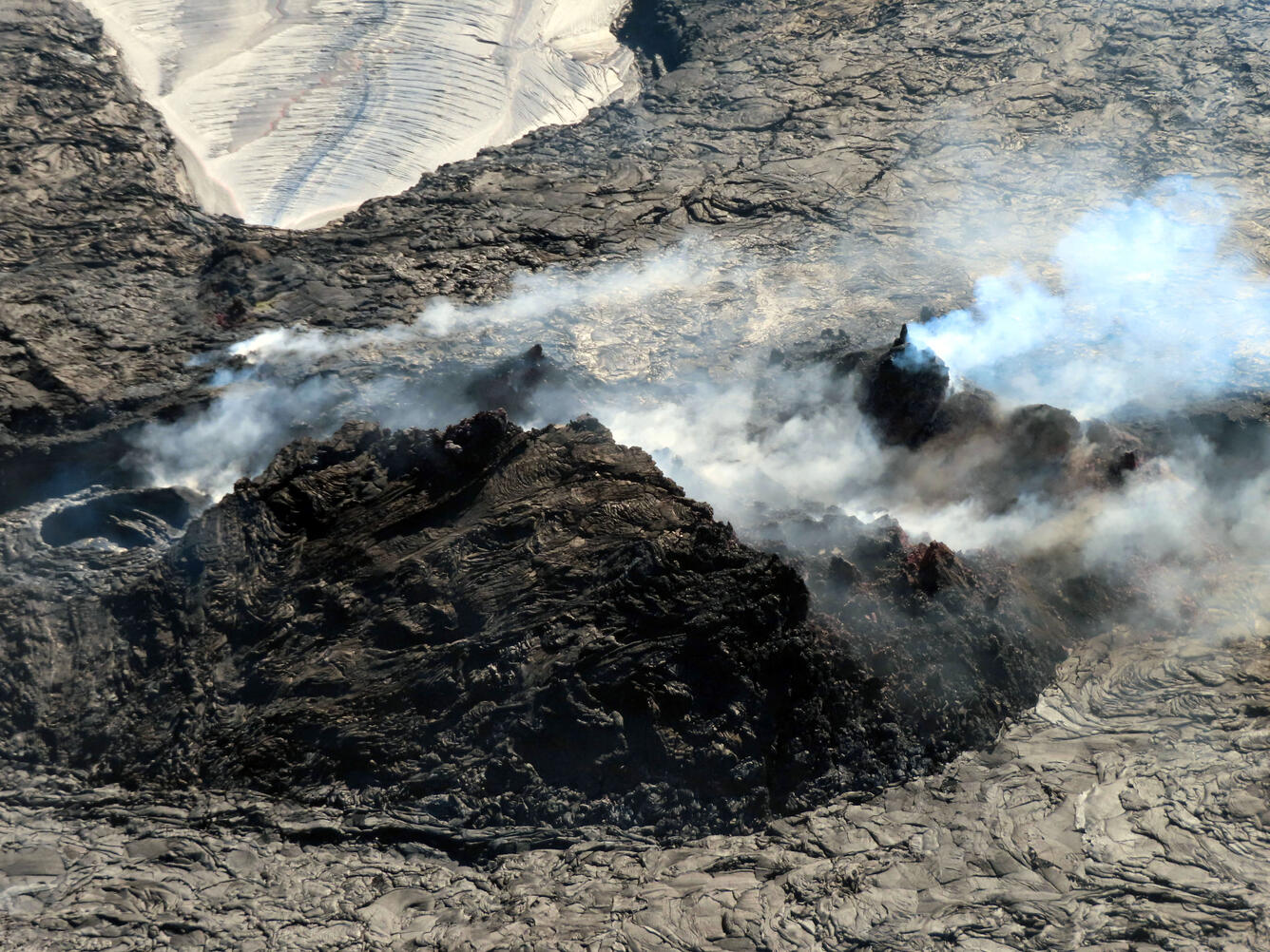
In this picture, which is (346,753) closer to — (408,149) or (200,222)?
(200,222)

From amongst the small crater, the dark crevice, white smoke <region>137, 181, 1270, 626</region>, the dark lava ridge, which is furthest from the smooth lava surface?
the dark lava ridge

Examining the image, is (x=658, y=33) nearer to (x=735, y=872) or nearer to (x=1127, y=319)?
(x=1127, y=319)

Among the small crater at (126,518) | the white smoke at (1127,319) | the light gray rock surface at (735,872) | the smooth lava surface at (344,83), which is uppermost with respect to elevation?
the smooth lava surface at (344,83)

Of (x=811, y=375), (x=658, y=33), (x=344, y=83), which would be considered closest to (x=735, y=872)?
(x=811, y=375)

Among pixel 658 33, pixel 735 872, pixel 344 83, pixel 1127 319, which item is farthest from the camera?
pixel 658 33

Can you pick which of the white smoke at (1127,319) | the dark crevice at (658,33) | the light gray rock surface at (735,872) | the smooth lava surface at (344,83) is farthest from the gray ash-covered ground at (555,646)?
the dark crevice at (658,33)

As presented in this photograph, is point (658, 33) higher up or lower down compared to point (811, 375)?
higher up

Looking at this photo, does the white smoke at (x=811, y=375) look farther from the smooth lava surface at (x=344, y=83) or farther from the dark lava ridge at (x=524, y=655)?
the smooth lava surface at (x=344, y=83)

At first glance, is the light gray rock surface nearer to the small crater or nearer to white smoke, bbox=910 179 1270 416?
the small crater

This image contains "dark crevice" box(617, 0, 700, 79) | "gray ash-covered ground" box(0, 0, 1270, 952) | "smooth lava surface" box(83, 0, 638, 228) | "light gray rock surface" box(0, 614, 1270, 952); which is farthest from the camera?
"dark crevice" box(617, 0, 700, 79)
